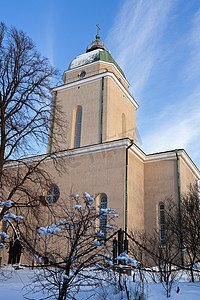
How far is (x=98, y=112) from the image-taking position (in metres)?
18.8

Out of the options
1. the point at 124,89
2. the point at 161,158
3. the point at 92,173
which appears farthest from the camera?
the point at 124,89

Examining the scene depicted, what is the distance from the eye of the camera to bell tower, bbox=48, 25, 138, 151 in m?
18.6

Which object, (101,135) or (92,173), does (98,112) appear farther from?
(92,173)

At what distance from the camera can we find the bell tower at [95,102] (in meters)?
18.6

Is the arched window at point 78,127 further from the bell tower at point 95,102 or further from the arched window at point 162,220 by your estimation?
the arched window at point 162,220

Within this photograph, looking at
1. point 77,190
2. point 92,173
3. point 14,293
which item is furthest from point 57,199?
point 14,293

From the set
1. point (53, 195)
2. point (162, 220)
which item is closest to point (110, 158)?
point (53, 195)

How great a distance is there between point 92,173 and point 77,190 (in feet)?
3.98

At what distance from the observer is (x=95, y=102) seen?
63.1ft

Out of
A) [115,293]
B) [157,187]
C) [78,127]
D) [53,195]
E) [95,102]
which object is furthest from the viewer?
[78,127]

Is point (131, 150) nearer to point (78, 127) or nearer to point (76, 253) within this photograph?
point (78, 127)

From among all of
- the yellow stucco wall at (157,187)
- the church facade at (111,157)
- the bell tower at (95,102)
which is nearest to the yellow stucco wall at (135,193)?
the church facade at (111,157)

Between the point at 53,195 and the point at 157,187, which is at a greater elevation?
the point at 157,187

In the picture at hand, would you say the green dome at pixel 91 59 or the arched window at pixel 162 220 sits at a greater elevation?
the green dome at pixel 91 59
